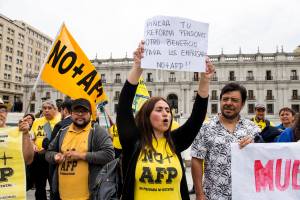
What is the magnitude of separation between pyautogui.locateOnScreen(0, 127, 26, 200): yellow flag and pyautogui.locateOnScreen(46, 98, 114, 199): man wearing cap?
0.30 metres

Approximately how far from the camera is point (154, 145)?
241cm

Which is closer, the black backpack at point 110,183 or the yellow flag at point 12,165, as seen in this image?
the black backpack at point 110,183

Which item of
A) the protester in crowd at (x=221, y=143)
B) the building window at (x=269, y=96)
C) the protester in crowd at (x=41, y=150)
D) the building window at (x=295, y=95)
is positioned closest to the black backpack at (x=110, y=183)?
the protester in crowd at (x=221, y=143)

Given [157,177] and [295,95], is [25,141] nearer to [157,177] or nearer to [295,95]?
[157,177]

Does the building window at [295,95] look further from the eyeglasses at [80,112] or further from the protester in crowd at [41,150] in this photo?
the eyeglasses at [80,112]

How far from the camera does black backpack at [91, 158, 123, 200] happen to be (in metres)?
2.38

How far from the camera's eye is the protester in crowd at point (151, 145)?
2.27 m

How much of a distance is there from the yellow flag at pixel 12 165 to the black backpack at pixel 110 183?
3.01 feet

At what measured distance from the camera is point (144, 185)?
7.45 ft

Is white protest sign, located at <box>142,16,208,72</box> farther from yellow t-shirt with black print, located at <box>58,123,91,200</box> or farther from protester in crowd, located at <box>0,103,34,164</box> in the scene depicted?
protester in crowd, located at <box>0,103,34,164</box>

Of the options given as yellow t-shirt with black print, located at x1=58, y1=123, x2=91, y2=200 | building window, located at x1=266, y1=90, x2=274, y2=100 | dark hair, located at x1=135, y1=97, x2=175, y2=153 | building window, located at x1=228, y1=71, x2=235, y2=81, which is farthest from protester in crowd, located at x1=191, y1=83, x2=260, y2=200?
building window, located at x1=266, y1=90, x2=274, y2=100

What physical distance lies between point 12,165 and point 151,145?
5.00 ft

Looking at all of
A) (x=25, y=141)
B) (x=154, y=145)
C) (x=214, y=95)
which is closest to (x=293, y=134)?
(x=154, y=145)

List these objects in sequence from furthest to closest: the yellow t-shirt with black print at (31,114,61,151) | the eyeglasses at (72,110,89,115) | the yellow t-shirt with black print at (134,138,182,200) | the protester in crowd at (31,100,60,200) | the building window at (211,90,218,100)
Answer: the building window at (211,90,218,100) < the yellow t-shirt with black print at (31,114,61,151) < the protester in crowd at (31,100,60,200) < the eyeglasses at (72,110,89,115) < the yellow t-shirt with black print at (134,138,182,200)
